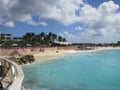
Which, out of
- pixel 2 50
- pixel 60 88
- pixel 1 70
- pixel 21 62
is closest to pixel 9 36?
pixel 2 50

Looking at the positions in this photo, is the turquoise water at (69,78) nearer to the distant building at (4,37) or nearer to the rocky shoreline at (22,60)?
the rocky shoreline at (22,60)

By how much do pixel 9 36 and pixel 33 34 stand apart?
21.4 m

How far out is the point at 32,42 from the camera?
132375 mm

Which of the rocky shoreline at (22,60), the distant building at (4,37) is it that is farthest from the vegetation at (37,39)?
the rocky shoreline at (22,60)

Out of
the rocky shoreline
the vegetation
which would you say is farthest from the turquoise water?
the vegetation

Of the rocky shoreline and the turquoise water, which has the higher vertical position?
the rocky shoreline

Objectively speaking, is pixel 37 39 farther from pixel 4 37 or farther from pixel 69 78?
pixel 69 78

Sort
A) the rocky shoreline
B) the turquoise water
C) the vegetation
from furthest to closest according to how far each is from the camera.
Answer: the vegetation, the rocky shoreline, the turquoise water

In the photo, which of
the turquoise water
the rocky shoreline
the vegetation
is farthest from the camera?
the vegetation

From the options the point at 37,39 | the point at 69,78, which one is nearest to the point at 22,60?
the point at 69,78

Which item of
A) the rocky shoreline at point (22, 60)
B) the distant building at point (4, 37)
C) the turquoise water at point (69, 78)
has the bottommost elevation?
the turquoise water at point (69, 78)

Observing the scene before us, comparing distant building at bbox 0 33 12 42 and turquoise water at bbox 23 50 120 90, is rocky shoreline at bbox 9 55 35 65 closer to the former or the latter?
turquoise water at bbox 23 50 120 90

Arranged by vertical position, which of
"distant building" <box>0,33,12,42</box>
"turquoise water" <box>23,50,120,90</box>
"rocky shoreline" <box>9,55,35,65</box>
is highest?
"distant building" <box>0,33,12,42</box>

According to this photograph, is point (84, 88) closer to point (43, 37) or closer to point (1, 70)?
point (1, 70)
